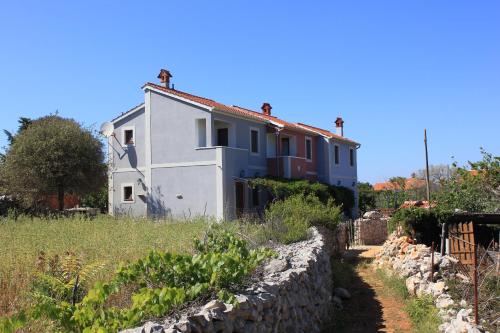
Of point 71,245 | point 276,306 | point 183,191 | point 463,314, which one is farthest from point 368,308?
point 183,191

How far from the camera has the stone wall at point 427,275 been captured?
877 cm

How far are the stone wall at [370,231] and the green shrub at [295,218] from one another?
5945 mm

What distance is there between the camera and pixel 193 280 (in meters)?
5.46

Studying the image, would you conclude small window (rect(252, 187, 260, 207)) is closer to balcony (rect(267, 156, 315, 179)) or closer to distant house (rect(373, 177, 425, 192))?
balcony (rect(267, 156, 315, 179))

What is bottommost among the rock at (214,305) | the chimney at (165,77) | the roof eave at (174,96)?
the rock at (214,305)

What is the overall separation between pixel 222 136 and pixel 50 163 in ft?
27.0

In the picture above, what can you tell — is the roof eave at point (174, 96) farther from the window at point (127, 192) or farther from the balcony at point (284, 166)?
the balcony at point (284, 166)

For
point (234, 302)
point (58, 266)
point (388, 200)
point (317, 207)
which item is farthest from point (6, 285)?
point (388, 200)

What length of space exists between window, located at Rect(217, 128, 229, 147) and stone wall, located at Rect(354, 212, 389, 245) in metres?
7.67

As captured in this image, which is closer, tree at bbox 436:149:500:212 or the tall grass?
the tall grass

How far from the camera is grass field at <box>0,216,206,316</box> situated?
19.0 ft

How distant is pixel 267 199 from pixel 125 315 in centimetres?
2202

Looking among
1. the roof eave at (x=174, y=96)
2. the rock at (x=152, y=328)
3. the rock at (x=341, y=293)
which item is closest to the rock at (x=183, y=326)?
the rock at (x=152, y=328)

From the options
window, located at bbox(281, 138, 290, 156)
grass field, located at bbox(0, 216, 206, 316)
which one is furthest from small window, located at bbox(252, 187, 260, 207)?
grass field, located at bbox(0, 216, 206, 316)
